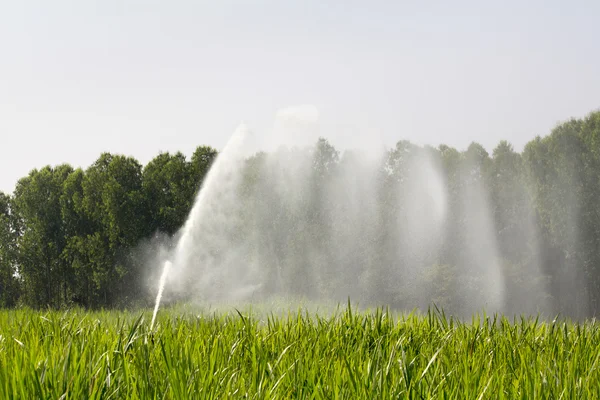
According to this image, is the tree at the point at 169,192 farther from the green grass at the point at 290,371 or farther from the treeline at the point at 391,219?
the green grass at the point at 290,371

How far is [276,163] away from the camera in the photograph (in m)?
Result: 23.7

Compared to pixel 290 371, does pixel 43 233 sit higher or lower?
higher

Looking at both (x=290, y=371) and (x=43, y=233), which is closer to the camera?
(x=290, y=371)

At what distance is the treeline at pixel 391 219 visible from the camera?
22.0 m

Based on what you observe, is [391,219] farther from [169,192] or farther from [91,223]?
[91,223]

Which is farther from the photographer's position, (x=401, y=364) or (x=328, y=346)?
(x=328, y=346)

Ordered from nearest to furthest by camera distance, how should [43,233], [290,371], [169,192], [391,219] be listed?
[290,371], [391,219], [169,192], [43,233]

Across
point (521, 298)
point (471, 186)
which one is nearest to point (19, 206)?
point (471, 186)

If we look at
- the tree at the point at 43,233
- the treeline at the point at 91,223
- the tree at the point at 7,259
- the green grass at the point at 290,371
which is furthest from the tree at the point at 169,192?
the green grass at the point at 290,371

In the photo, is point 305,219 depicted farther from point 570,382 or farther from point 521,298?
point 570,382

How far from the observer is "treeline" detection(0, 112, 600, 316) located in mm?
21953

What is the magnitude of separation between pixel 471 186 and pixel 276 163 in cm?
801

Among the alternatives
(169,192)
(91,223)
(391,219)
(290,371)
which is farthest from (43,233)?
(290,371)

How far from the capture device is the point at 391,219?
2314 cm
